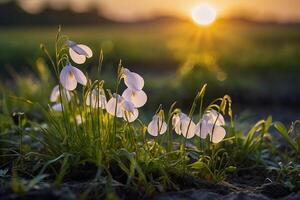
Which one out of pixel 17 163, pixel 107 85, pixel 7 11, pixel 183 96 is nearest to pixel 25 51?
pixel 107 85

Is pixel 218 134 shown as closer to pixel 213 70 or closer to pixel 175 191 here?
pixel 175 191

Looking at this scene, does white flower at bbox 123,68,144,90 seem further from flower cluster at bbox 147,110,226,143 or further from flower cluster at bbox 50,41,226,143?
flower cluster at bbox 147,110,226,143

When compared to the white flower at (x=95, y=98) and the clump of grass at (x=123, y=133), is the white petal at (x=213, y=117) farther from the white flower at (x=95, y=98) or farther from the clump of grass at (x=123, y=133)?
the white flower at (x=95, y=98)

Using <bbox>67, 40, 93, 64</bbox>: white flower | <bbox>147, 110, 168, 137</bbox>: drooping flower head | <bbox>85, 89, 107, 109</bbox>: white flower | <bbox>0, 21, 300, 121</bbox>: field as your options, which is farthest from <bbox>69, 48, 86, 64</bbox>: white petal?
<bbox>0, 21, 300, 121</bbox>: field

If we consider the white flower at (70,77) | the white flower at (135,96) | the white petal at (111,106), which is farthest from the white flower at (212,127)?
the white flower at (70,77)

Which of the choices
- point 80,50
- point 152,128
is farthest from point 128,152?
point 80,50

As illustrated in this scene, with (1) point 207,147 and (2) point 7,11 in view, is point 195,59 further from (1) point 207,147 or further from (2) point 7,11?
(2) point 7,11
